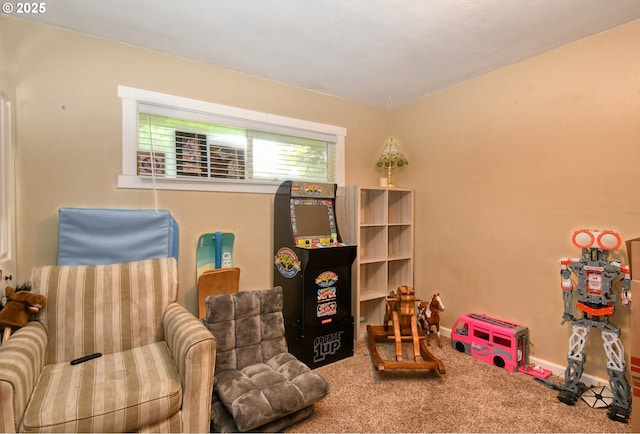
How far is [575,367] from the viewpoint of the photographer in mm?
2170

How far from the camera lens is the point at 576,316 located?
237 centimetres

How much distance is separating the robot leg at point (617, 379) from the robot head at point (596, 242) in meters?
0.50

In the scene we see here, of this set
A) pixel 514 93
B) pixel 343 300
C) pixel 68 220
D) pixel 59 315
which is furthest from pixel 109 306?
pixel 514 93

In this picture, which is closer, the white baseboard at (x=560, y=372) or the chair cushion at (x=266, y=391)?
the chair cushion at (x=266, y=391)

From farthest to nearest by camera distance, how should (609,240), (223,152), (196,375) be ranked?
(223,152), (609,240), (196,375)

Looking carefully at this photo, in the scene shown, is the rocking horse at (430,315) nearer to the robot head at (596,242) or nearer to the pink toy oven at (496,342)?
the pink toy oven at (496,342)

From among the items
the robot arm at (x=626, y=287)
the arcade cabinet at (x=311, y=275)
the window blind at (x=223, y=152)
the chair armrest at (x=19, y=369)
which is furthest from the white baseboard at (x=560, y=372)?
the chair armrest at (x=19, y=369)

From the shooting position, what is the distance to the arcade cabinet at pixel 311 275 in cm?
258

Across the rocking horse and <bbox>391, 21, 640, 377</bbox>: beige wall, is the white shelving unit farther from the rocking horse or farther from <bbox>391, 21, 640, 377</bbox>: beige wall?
the rocking horse

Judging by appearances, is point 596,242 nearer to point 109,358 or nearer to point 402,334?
point 402,334

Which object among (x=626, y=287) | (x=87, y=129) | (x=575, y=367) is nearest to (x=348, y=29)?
(x=87, y=129)

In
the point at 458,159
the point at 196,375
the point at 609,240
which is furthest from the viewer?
the point at 458,159

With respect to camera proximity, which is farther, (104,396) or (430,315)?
(430,315)

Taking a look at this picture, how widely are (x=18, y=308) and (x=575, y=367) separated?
3.42 metres
